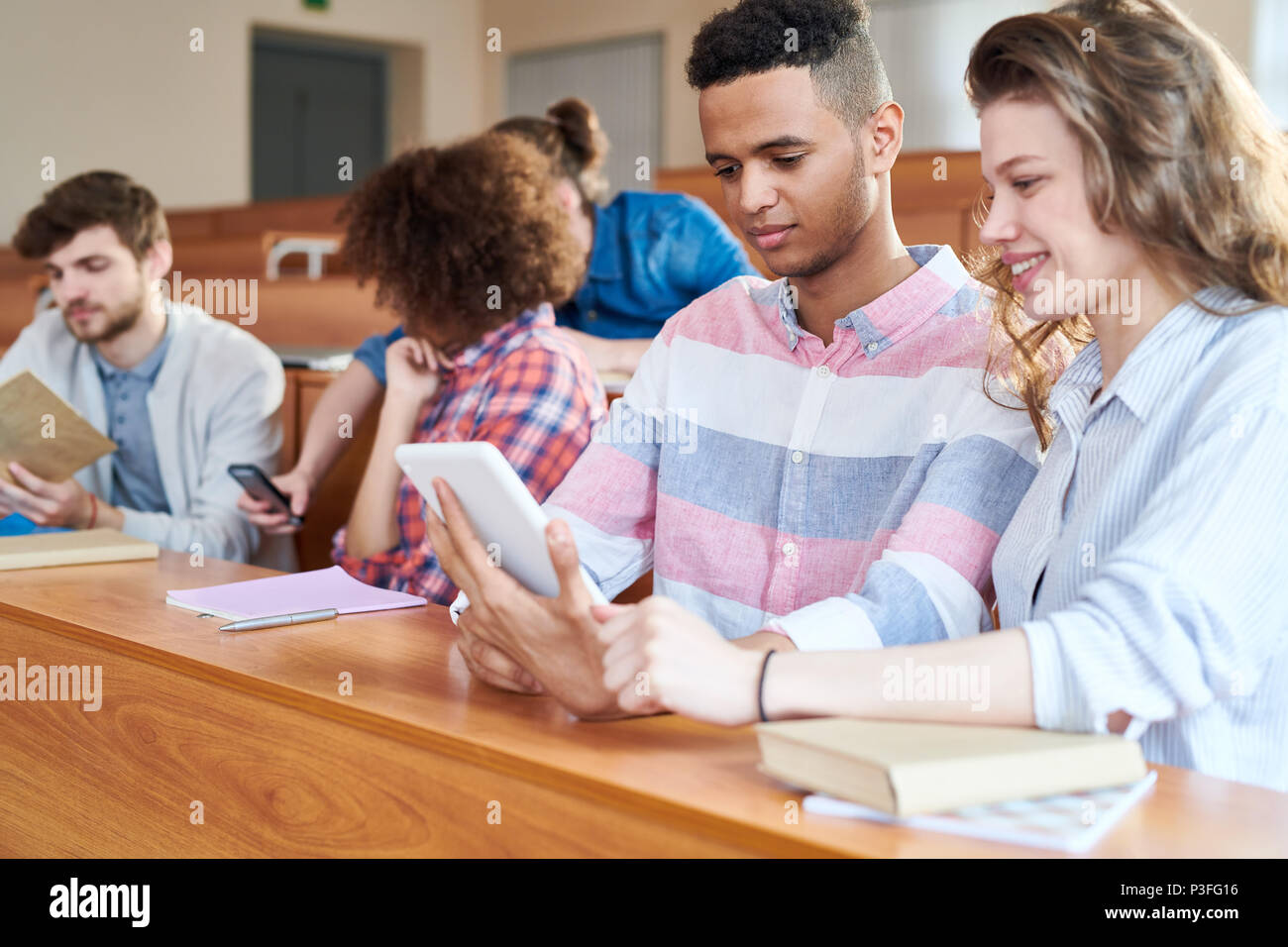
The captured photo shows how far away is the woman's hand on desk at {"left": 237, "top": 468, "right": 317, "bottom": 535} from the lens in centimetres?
215

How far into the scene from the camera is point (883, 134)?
53.1 inches

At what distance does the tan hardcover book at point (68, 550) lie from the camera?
1.63m

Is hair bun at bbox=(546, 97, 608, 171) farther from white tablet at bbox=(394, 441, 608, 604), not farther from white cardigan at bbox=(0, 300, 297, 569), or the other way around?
white tablet at bbox=(394, 441, 608, 604)

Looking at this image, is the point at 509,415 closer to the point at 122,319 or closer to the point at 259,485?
the point at 259,485

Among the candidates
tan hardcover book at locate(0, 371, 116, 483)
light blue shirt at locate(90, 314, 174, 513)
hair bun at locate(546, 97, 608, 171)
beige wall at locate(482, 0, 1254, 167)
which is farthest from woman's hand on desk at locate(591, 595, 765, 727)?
beige wall at locate(482, 0, 1254, 167)

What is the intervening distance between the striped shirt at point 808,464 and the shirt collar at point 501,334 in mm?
440

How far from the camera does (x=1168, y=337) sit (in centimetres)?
100

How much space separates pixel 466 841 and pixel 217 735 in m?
0.32

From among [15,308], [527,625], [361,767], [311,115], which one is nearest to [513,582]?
[527,625]

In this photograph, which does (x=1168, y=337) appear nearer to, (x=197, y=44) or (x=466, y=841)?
(x=466, y=841)

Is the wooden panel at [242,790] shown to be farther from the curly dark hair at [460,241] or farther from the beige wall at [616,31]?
the beige wall at [616,31]

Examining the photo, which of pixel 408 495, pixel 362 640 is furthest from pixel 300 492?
pixel 362 640

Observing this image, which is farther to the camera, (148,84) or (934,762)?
(148,84)

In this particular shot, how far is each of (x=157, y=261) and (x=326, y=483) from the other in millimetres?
568
